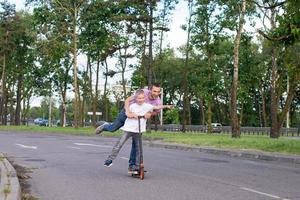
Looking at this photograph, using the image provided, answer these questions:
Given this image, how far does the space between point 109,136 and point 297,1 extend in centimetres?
2081

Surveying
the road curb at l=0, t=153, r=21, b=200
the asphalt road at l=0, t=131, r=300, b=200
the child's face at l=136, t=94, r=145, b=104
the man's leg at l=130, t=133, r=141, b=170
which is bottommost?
the asphalt road at l=0, t=131, r=300, b=200

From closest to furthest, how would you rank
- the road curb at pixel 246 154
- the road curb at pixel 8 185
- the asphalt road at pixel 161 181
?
the road curb at pixel 8 185 < the asphalt road at pixel 161 181 < the road curb at pixel 246 154

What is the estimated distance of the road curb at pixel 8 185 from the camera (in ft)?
26.0

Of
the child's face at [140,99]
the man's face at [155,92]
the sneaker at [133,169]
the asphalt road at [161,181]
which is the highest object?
the man's face at [155,92]

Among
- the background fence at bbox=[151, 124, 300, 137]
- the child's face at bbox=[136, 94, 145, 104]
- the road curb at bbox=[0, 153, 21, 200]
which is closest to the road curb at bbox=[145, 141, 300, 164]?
the child's face at bbox=[136, 94, 145, 104]

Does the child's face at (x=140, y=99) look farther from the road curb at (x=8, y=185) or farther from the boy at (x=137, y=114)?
the road curb at (x=8, y=185)

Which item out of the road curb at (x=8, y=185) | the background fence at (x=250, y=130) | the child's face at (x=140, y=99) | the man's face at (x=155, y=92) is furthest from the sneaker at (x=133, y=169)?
the background fence at (x=250, y=130)

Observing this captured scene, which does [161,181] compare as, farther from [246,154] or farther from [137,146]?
[246,154]

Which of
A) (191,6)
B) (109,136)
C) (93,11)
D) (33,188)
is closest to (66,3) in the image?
(93,11)

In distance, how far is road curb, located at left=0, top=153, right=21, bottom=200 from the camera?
792 cm

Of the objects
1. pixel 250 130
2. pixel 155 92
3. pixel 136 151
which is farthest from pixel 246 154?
pixel 250 130

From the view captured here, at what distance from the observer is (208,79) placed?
4459 cm

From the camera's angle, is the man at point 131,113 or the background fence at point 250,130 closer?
the man at point 131,113

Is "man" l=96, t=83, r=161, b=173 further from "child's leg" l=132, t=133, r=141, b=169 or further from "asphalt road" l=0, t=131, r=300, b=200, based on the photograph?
"asphalt road" l=0, t=131, r=300, b=200
